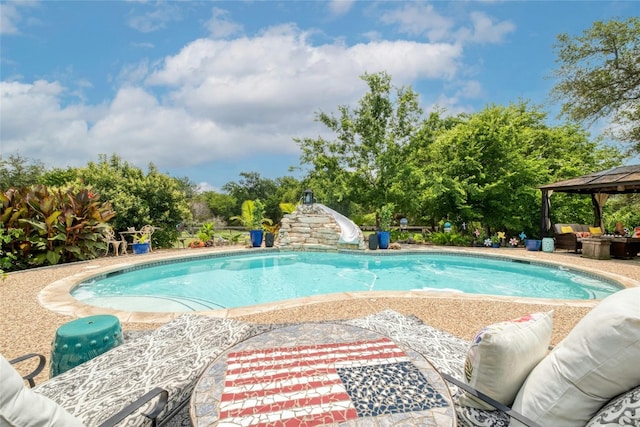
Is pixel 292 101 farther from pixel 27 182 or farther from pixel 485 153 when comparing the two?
pixel 27 182

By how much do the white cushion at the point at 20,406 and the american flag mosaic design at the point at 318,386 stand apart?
2.05 ft

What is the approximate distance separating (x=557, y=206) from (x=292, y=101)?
46.3 ft

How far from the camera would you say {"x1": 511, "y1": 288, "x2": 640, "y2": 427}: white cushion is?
118 cm

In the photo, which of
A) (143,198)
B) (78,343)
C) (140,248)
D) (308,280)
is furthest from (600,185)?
(143,198)

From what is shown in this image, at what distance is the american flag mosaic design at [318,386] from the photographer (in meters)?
1.39

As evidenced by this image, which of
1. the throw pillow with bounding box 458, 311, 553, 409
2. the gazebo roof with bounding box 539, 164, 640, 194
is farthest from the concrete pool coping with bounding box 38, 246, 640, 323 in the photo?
the throw pillow with bounding box 458, 311, 553, 409

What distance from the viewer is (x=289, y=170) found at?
1703 cm

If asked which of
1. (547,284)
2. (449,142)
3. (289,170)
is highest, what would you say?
(449,142)

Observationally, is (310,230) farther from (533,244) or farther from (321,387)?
(321,387)

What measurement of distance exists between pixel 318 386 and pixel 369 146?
1470cm

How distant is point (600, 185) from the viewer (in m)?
9.97

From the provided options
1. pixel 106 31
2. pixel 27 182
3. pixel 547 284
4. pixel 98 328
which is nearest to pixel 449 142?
pixel 547 284

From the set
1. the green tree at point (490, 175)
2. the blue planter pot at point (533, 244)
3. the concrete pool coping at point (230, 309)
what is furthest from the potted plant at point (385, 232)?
the concrete pool coping at point (230, 309)

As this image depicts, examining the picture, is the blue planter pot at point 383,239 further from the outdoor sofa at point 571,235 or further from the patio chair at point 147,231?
the patio chair at point 147,231
